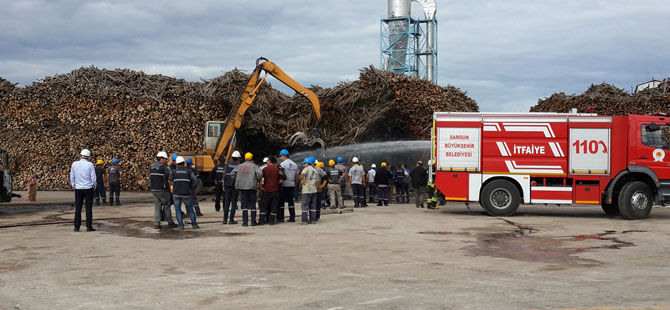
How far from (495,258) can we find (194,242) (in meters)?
5.79

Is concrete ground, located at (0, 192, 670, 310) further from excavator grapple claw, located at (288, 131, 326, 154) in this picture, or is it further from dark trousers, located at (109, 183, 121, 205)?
excavator grapple claw, located at (288, 131, 326, 154)

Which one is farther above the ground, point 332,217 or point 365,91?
point 365,91

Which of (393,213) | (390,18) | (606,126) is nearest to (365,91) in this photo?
(393,213)

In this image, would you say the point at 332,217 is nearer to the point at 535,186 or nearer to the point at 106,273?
the point at 535,186

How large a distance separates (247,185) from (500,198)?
24.5ft

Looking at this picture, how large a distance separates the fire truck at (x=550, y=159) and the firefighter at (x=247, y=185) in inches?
229

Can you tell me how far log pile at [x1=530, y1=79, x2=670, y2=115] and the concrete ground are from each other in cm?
1309

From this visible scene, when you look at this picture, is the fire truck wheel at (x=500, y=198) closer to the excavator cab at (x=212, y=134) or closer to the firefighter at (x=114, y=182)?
the firefighter at (x=114, y=182)

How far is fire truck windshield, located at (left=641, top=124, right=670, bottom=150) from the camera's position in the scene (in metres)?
17.3

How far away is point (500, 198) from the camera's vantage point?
17891 mm

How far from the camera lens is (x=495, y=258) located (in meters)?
10.2

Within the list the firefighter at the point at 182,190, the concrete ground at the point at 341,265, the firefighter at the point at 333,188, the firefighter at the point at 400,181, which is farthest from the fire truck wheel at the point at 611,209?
the firefighter at the point at 182,190

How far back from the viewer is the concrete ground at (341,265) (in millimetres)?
7055

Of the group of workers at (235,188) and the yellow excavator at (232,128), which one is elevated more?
the yellow excavator at (232,128)
